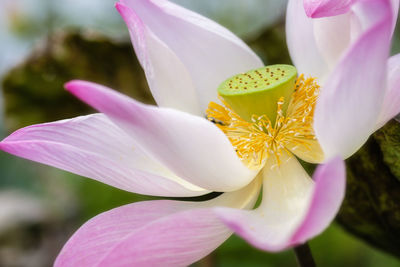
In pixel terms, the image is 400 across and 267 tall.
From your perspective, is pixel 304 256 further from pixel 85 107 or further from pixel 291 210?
pixel 85 107

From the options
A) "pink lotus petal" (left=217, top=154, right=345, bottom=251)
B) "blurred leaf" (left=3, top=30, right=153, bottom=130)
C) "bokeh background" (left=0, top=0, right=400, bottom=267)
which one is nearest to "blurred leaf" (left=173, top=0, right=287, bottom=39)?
"bokeh background" (left=0, top=0, right=400, bottom=267)

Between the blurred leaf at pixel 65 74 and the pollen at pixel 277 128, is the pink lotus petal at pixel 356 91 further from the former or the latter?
the blurred leaf at pixel 65 74

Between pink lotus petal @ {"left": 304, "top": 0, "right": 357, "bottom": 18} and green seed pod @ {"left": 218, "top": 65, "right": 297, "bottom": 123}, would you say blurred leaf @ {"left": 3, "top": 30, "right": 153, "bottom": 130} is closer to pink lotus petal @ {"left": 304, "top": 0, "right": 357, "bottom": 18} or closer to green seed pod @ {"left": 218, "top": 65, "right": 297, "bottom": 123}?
green seed pod @ {"left": 218, "top": 65, "right": 297, "bottom": 123}

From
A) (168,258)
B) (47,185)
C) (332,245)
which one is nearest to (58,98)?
(332,245)

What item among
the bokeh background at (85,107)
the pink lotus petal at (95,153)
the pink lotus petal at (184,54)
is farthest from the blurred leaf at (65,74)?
the pink lotus petal at (95,153)

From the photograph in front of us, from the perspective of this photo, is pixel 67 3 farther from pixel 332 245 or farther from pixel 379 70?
pixel 379 70

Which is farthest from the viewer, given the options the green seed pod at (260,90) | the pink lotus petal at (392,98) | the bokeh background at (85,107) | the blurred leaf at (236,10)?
the blurred leaf at (236,10)
